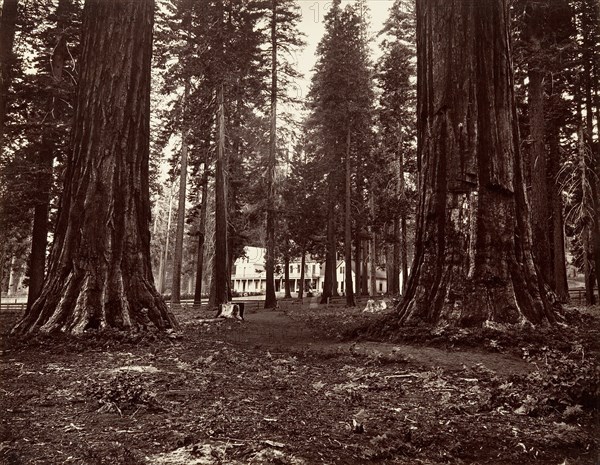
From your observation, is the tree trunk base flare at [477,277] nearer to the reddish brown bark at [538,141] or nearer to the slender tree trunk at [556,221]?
the reddish brown bark at [538,141]

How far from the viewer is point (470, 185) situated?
5.79m

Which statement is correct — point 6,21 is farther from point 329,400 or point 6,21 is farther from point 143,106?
point 329,400

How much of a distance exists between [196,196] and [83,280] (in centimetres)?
3059

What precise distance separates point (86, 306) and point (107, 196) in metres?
1.62

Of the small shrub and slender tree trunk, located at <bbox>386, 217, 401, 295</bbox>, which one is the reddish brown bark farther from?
the small shrub

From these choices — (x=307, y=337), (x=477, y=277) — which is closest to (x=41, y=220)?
(x=307, y=337)

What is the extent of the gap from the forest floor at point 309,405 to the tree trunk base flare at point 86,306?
0.47 m

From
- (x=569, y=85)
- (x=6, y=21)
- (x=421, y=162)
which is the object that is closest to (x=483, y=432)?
(x=421, y=162)

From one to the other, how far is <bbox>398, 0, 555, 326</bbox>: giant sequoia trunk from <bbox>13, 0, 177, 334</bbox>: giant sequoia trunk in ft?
13.5

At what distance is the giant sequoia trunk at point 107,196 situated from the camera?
5633mm

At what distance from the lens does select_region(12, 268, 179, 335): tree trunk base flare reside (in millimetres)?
5410

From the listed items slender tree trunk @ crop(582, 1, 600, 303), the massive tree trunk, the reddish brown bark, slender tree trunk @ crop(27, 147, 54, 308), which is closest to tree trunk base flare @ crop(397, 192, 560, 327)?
the reddish brown bark

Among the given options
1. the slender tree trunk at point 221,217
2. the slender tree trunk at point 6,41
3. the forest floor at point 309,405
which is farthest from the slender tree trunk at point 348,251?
the forest floor at point 309,405

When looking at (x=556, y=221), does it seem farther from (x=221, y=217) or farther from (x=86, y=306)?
(x=86, y=306)
